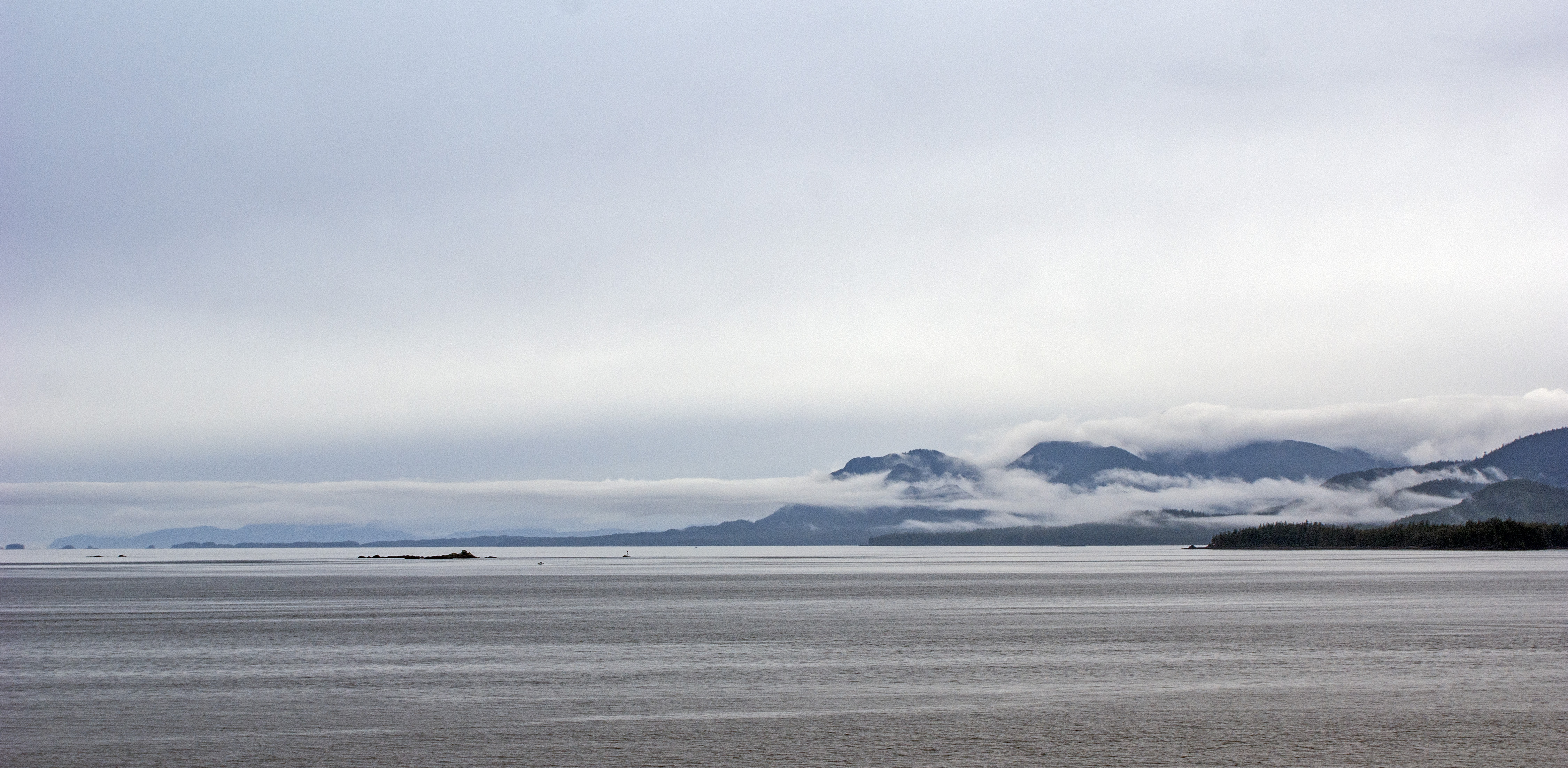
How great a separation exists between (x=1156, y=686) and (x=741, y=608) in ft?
181

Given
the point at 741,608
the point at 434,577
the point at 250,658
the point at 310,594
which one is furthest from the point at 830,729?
the point at 434,577

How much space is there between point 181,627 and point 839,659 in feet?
143

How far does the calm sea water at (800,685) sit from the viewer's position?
3066 centimetres

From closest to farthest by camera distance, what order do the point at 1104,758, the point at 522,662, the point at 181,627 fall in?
the point at 1104,758 < the point at 522,662 < the point at 181,627

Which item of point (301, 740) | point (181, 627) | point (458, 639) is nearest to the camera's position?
point (301, 740)

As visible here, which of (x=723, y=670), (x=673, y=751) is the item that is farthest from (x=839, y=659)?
(x=673, y=751)

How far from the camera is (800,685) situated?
43469 mm

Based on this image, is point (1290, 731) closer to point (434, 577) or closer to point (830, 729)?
point (830, 729)

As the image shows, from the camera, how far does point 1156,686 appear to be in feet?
139

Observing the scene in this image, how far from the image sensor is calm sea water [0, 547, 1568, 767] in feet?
101

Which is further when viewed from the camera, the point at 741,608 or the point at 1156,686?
the point at 741,608

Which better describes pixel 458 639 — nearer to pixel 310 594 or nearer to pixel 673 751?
pixel 673 751

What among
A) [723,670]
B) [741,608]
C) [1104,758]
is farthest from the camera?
[741,608]

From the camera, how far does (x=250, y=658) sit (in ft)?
181
